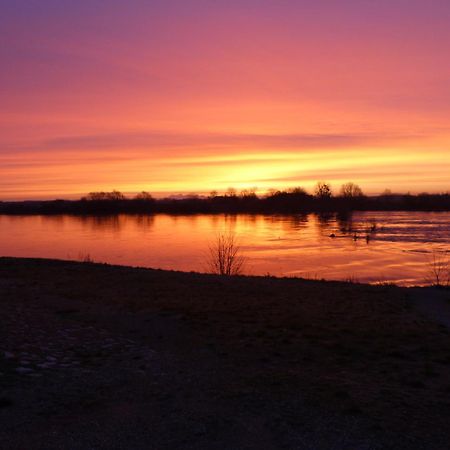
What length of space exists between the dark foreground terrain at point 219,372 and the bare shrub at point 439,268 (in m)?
9.02

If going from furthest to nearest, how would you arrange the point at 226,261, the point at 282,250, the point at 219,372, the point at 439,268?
the point at 282,250 → the point at 226,261 → the point at 439,268 → the point at 219,372

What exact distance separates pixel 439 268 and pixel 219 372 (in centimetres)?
1773

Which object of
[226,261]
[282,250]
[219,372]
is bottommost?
[282,250]

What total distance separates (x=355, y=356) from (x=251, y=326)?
2340mm

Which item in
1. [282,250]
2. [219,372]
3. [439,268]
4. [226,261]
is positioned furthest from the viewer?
[282,250]

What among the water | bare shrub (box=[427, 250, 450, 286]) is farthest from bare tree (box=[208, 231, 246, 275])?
bare shrub (box=[427, 250, 450, 286])

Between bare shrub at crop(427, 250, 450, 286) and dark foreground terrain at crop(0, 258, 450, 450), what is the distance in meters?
9.02

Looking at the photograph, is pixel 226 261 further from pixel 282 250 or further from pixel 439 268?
pixel 439 268

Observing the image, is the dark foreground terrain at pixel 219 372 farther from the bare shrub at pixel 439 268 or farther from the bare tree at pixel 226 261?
the bare tree at pixel 226 261

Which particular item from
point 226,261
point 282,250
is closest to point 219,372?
point 226,261

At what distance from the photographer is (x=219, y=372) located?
6.74 meters

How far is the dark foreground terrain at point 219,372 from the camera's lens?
15.9 feet

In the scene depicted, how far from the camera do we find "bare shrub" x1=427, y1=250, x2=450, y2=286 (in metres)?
20.5

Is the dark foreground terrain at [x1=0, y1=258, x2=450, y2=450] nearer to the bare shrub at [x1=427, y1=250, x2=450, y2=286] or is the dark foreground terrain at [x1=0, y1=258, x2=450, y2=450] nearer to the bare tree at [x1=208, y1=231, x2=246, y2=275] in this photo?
the bare shrub at [x1=427, y1=250, x2=450, y2=286]
